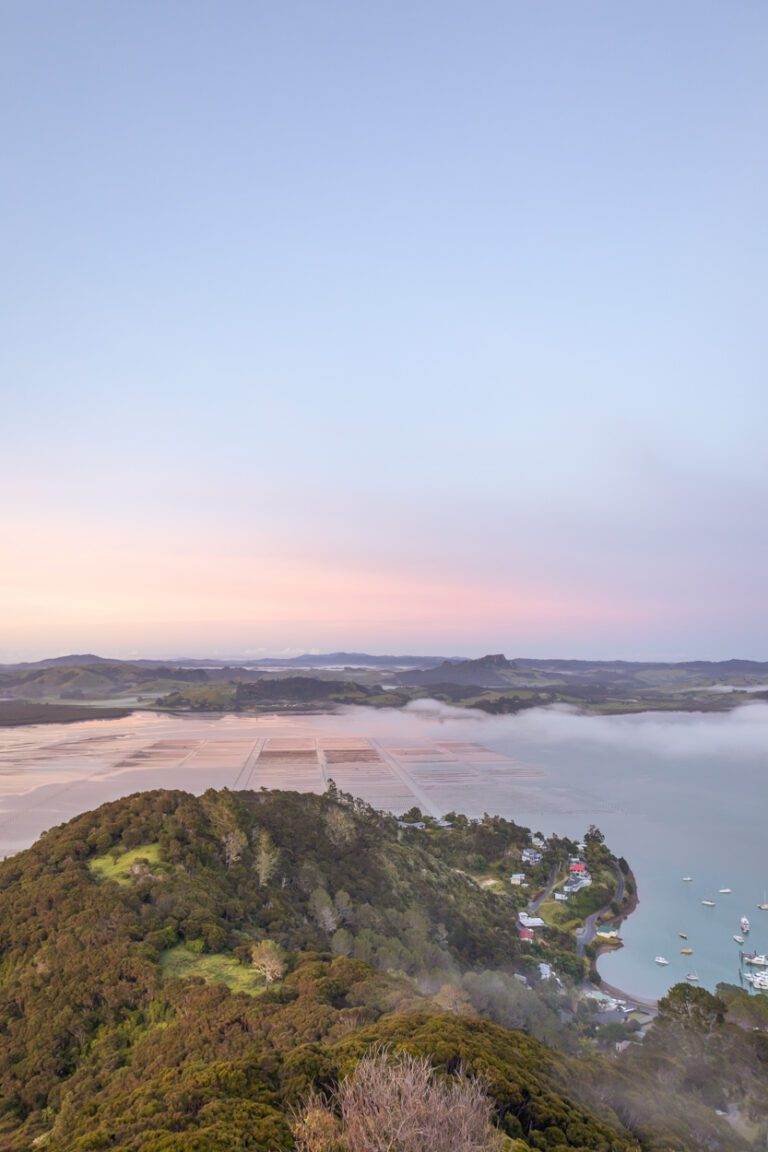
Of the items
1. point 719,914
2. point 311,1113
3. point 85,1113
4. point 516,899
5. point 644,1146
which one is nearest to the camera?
point 311,1113

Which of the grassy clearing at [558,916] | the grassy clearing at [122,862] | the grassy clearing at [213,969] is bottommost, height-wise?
the grassy clearing at [558,916]

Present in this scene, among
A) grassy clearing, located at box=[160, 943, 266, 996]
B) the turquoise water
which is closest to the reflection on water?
the turquoise water

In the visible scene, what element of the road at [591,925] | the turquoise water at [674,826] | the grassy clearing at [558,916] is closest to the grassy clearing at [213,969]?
the turquoise water at [674,826]

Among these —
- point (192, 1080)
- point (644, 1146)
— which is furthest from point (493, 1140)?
point (644, 1146)

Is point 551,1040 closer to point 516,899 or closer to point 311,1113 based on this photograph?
point 311,1113

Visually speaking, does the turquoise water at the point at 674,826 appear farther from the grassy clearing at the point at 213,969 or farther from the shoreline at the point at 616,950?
the grassy clearing at the point at 213,969

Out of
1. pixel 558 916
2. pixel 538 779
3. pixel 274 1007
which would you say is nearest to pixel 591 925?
pixel 558 916

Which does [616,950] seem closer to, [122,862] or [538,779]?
[122,862]
